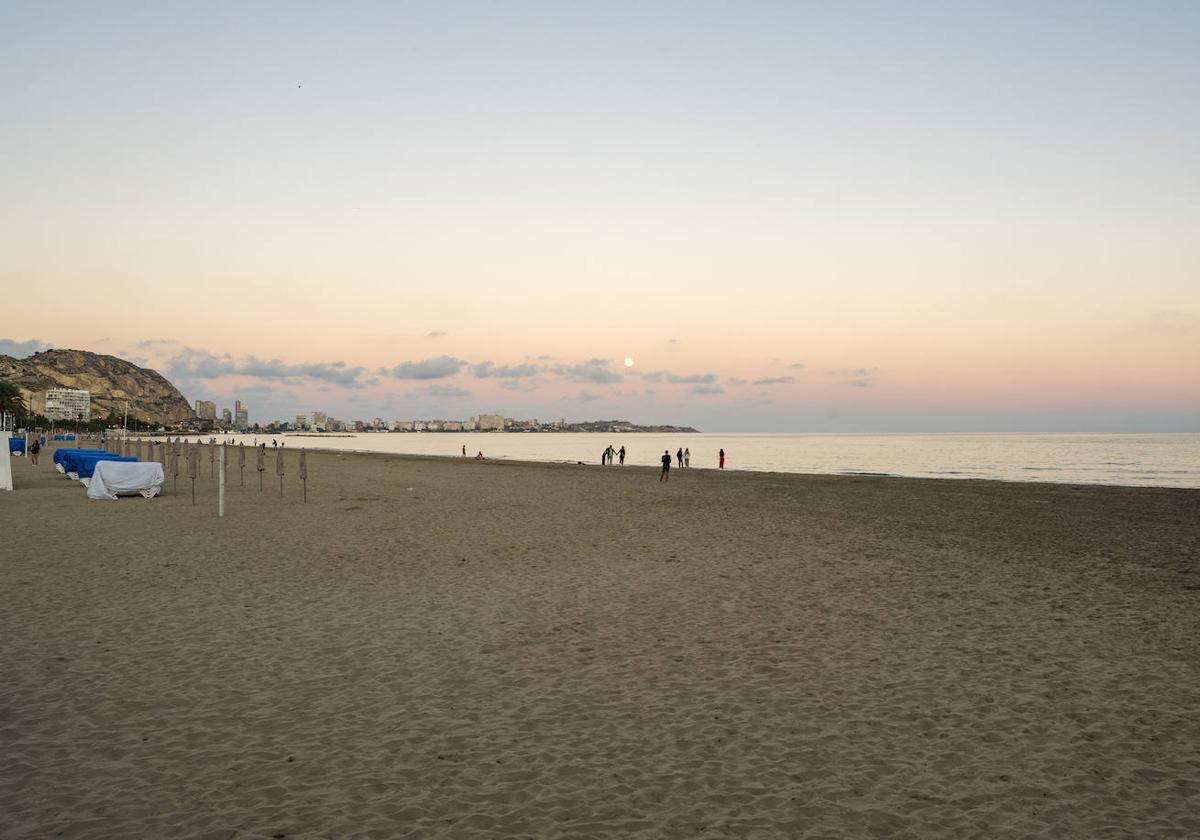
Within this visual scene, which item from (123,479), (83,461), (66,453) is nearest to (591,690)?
(123,479)

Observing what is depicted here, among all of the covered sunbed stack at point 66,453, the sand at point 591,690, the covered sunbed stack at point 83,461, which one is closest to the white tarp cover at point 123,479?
the covered sunbed stack at point 83,461

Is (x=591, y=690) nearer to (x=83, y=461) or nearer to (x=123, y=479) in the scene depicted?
(x=123, y=479)

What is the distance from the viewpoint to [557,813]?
5148 mm

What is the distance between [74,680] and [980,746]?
8933 millimetres

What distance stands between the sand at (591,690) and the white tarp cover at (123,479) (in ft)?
32.2

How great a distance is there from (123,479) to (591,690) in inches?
1043

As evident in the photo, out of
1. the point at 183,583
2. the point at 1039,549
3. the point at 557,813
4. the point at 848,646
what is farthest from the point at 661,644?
the point at 1039,549

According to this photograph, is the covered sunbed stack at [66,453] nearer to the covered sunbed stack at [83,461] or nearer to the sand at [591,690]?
the covered sunbed stack at [83,461]

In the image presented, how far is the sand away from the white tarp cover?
9813 mm

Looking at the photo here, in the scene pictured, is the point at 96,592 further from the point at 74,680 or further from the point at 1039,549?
the point at 1039,549

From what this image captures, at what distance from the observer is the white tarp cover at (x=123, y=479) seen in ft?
89.0

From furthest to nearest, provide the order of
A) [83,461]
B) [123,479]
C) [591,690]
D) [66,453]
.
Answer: [66,453] < [83,461] < [123,479] < [591,690]

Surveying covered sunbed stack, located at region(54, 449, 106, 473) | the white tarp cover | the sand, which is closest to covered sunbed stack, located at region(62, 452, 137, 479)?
covered sunbed stack, located at region(54, 449, 106, 473)

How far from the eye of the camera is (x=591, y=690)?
309 inches
